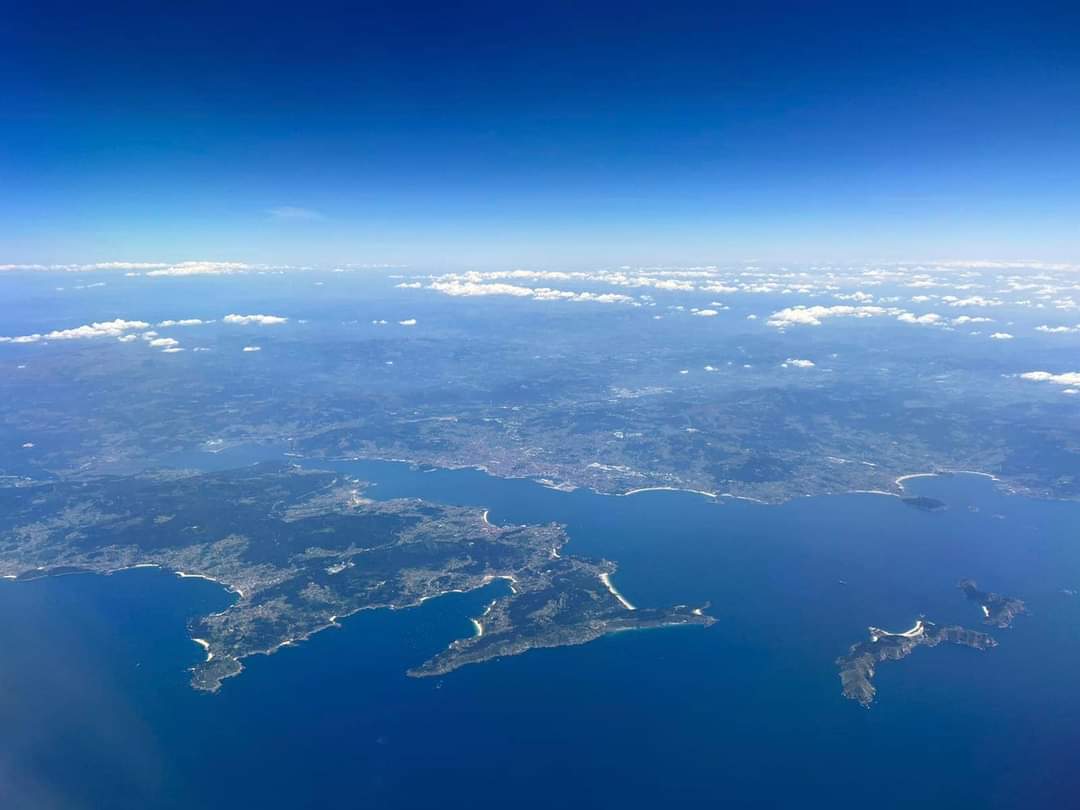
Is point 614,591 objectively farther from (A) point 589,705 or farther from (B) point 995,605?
(B) point 995,605

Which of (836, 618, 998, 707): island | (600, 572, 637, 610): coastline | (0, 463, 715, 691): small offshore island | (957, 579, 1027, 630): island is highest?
(0, 463, 715, 691): small offshore island

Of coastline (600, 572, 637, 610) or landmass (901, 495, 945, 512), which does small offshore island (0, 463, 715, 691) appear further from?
landmass (901, 495, 945, 512)

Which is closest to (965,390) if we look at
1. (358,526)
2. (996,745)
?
(996,745)

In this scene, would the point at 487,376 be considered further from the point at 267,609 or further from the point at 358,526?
the point at 267,609

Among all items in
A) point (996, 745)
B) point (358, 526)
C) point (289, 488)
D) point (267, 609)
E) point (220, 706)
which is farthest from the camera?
point (289, 488)

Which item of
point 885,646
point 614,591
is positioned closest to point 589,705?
point 614,591

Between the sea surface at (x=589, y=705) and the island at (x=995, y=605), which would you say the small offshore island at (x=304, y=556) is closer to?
the sea surface at (x=589, y=705)

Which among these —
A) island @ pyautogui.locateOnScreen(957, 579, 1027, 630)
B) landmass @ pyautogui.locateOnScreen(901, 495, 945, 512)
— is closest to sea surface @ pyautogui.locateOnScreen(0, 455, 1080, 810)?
island @ pyautogui.locateOnScreen(957, 579, 1027, 630)
